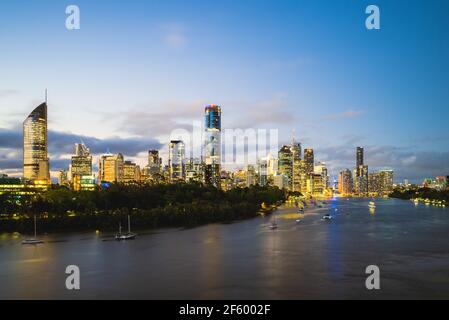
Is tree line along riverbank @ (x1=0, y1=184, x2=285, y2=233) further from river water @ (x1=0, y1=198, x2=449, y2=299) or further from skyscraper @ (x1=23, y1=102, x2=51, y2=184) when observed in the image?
skyscraper @ (x1=23, y1=102, x2=51, y2=184)

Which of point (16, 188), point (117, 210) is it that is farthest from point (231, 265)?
point (16, 188)

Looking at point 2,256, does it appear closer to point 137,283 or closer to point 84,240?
point 84,240

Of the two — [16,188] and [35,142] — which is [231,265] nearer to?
[16,188]

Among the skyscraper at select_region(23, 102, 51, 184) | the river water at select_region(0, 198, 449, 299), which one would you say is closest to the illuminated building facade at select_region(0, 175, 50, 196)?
the river water at select_region(0, 198, 449, 299)

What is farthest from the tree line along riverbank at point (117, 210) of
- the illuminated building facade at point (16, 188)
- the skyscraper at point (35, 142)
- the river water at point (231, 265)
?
the skyscraper at point (35, 142)

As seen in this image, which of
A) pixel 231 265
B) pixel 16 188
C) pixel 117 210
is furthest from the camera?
pixel 16 188
